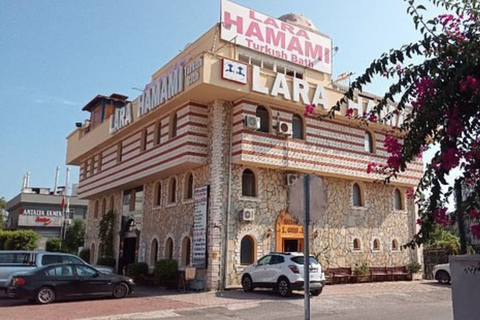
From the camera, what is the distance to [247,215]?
1941cm

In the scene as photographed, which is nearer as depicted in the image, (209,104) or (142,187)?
(209,104)

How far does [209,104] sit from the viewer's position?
810 inches

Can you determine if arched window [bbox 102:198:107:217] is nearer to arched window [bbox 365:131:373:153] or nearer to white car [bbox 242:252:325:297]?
white car [bbox 242:252:325:297]

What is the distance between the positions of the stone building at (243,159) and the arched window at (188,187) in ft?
0.21

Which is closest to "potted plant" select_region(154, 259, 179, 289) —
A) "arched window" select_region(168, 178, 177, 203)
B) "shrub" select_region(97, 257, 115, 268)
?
"arched window" select_region(168, 178, 177, 203)

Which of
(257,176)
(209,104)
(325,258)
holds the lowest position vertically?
(325,258)

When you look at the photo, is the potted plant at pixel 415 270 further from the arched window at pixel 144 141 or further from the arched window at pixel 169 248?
the arched window at pixel 144 141

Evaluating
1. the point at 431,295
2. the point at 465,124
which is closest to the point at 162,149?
the point at 431,295

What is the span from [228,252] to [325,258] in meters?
5.37

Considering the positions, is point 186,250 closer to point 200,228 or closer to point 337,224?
point 200,228

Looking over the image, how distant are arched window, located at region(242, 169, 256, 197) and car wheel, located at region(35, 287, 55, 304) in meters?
8.55

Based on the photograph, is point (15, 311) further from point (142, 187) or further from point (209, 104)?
point (142, 187)

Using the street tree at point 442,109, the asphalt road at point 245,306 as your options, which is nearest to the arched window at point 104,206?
the asphalt road at point 245,306

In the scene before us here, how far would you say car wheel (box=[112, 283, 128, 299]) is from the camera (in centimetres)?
1670
